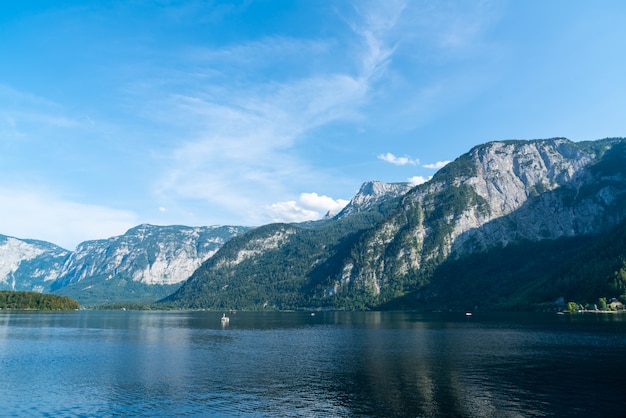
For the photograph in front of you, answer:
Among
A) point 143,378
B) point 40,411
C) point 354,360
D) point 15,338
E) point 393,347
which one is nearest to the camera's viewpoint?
point 40,411

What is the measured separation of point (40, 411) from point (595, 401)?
7213 cm

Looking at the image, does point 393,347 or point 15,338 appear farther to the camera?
point 15,338

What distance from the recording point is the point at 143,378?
8075cm

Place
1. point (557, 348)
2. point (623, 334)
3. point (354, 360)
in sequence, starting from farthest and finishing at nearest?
point (623, 334) < point (557, 348) < point (354, 360)

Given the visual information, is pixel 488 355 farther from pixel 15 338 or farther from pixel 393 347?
pixel 15 338

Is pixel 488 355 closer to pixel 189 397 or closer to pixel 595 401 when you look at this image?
A: pixel 595 401

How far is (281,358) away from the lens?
10462cm

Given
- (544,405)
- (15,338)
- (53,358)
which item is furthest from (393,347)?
(15,338)

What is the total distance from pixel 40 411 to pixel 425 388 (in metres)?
53.4

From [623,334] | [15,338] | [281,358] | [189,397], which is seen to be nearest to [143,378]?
[189,397]

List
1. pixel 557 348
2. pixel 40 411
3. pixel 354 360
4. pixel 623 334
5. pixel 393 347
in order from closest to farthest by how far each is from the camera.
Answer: pixel 40 411
pixel 354 360
pixel 557 348
pixel 393 347
pixel 623 334

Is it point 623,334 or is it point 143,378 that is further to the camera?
point 623,334

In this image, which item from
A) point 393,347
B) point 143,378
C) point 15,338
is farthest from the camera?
point 15,338

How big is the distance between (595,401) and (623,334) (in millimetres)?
97202
